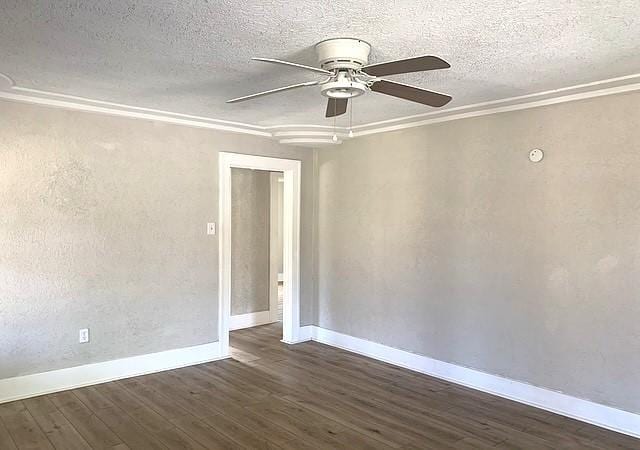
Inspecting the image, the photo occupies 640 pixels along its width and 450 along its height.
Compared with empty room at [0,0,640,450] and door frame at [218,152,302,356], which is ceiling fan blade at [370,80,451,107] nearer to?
empty room at [0,0,640,450]

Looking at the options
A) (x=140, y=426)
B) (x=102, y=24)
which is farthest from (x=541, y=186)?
(x=140, y=426)

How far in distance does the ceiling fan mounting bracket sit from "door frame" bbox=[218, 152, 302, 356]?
2537mm

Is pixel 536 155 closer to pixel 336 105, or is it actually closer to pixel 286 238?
pixel 336 105

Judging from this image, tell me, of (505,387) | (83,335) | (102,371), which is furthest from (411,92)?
(102,371)

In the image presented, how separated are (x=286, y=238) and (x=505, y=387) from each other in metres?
2.81

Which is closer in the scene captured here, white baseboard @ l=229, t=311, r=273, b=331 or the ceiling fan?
the ceiling fan

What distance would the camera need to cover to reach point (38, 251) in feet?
12.5

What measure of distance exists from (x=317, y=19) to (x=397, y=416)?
2.81 m

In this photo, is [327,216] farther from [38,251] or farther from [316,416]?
[38,251]

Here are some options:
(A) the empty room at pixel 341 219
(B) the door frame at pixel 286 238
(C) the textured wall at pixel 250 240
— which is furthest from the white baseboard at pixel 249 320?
(A) the empty room at pixel 341 219

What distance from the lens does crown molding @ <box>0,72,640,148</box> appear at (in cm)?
334

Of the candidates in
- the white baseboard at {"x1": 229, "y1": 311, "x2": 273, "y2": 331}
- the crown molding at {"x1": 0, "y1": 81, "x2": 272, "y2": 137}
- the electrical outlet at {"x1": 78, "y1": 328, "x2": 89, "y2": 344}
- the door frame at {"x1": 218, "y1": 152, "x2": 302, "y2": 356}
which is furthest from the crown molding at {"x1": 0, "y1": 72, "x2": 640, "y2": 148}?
the white baseboard at {"x1": 229, "y1": 311, "x2": 273, "y2": 331}

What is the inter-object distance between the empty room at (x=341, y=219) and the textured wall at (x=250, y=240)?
115cm

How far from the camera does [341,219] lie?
17.7ft
